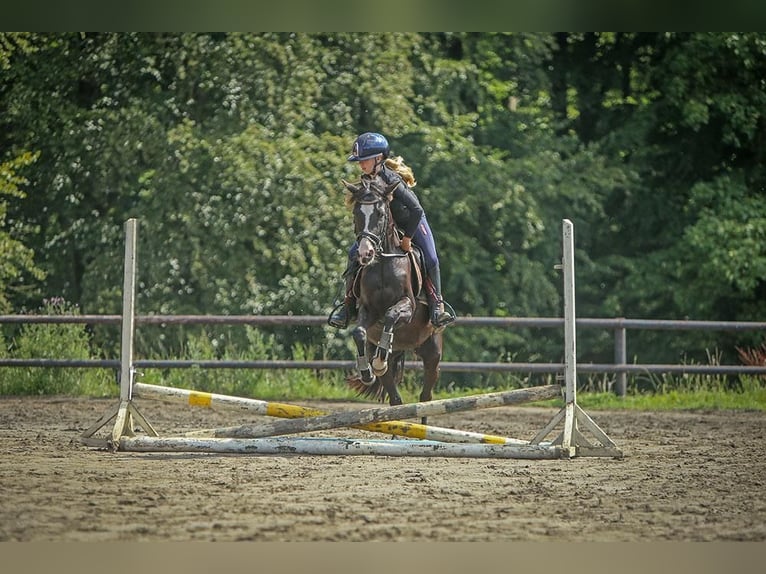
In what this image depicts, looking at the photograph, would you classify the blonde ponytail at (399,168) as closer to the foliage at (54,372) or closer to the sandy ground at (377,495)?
the sandy ground at (377,495)

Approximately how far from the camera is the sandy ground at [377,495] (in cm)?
525

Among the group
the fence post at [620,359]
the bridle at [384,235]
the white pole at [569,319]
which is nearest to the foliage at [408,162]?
the fence post at [620,359]

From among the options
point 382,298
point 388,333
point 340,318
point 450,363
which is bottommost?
point 450,363

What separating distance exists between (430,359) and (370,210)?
163cm

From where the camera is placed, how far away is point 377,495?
249 inches

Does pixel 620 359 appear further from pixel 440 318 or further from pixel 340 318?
pixel 340 318

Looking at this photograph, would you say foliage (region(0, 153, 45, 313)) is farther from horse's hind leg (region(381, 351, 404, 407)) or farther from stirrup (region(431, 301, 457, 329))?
stirrup (region(431, 301, 457, 329))

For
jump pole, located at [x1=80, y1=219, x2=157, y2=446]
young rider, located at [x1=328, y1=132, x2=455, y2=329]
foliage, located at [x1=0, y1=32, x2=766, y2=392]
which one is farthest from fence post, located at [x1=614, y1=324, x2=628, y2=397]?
jump pole, located at [x1=80, y1=219, x2=157, y2=446]

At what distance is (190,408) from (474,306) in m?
6.91

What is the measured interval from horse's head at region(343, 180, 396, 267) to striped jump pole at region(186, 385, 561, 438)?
0.94 m

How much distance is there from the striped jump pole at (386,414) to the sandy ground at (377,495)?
212mm

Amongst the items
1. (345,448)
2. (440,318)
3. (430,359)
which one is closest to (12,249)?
(430,359)

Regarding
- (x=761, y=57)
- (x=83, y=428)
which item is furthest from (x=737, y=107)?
(x=83, y=428)

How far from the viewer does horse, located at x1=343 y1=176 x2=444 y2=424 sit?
7.84 m
